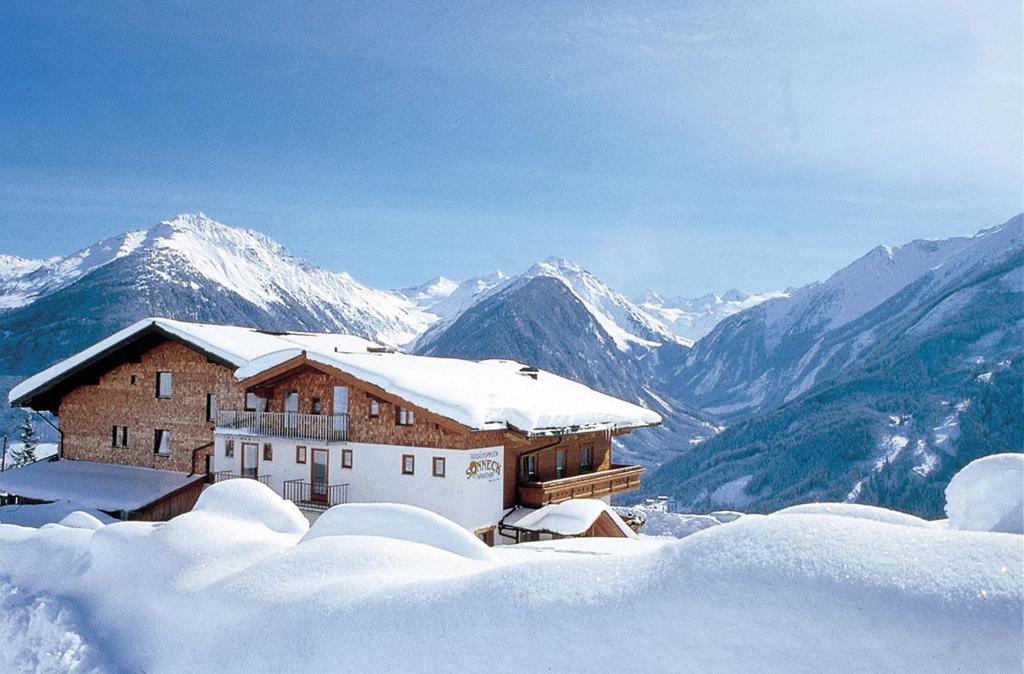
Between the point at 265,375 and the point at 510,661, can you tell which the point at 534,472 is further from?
the point at 510,661

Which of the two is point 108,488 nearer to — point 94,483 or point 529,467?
point 94,483

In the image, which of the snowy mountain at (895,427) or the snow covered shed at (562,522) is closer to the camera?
the snow covered shed at (562,522)

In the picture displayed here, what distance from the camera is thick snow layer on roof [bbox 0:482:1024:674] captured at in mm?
3246

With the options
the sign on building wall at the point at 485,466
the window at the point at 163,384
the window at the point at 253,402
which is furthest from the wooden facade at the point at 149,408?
the sign on building wall at the point at 485,466

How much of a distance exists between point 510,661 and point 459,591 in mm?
611

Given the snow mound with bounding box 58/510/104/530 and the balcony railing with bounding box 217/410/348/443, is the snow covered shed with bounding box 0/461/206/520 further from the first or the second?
the snow mound with bounding box 58/510/104/530

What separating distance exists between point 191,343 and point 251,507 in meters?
18.6

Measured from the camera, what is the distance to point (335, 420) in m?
20.8

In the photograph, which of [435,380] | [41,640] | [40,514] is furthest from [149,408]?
[41,640]

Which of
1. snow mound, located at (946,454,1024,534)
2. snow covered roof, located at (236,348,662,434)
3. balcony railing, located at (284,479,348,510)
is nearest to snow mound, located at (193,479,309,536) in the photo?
snow mound, located at (946,454,1024,534)

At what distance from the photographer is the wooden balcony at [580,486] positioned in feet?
66.9

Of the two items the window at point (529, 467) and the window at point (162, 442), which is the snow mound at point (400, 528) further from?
the window at point (162, 442)

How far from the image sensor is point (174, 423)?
84.8ft

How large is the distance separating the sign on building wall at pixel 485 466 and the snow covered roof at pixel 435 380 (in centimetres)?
107
